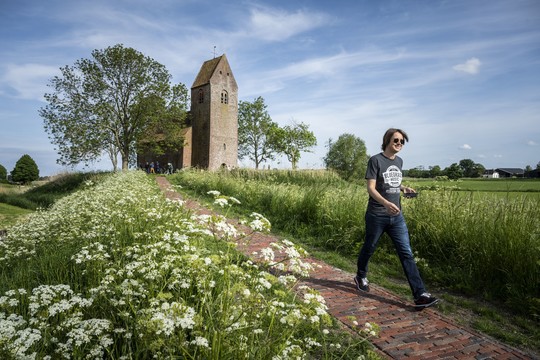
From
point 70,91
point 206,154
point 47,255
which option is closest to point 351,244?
point 47,255

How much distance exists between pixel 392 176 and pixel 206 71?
1667 inches

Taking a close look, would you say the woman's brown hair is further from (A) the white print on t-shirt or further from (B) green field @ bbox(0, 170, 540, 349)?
(B) green field @ bbox(0, 170, 540, 349)

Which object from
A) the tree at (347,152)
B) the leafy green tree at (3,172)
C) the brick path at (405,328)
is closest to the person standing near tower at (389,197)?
the brick path at (405,328)

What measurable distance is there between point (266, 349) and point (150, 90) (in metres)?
31.1

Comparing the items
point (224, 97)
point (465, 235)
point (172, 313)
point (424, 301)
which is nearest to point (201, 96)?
point (224, 97)

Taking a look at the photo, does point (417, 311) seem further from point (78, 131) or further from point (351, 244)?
point (78, 131)

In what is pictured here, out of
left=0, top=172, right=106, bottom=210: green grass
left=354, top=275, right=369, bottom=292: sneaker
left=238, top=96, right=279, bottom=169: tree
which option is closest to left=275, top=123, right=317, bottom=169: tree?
left=238, top=96, right=279, bottom=169: tree

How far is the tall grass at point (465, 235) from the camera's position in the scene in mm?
4461

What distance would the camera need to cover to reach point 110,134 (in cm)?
2894

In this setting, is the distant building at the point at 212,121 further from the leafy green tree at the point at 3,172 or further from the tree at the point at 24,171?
the leafy green tree at the point at 3,172

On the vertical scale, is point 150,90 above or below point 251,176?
above

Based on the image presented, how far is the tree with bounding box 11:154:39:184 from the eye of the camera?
62.2 meters

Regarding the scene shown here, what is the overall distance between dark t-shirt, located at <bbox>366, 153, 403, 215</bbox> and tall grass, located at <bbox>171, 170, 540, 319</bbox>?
1.92m

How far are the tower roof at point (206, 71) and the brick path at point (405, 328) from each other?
39824mm
